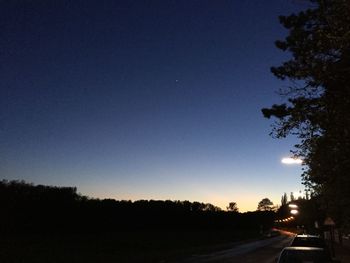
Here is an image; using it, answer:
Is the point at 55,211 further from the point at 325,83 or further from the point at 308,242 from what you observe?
the point at 325,83

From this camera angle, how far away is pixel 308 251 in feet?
43.7

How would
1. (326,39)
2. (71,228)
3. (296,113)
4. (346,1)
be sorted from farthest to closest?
(71,228) < (296,113) < (326,39) < (346,1)

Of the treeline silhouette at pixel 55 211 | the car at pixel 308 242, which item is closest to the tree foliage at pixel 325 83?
the car at pixel 308 242

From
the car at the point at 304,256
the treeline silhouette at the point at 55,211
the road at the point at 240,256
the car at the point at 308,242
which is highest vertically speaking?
the treeline silhouette at the point at 55,211

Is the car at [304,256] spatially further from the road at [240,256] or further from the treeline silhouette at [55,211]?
the treeline silhouette at [55,211]

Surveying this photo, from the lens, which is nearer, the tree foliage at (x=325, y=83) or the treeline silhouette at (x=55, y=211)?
the tree foliage at (x=325, y=83)

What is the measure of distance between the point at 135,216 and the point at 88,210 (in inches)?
1406

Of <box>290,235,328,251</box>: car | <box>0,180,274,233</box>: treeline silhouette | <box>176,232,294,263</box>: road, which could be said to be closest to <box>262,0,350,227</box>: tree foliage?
<box>290,235,328,251</box>: car

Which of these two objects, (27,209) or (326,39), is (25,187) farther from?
(326,39)

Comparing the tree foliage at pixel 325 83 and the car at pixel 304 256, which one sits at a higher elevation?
the tree foliage at pixel 325 83

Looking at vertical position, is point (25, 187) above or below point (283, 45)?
above

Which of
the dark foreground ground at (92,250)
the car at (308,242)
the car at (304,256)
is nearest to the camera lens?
the car at (304,256)

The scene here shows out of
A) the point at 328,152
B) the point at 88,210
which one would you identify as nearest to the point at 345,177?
the point at 328,152

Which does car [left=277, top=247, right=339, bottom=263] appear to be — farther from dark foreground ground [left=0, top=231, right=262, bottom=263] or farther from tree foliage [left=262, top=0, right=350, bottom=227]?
dark foreground ground [left=0, top=231, right=262, bottom=263]
